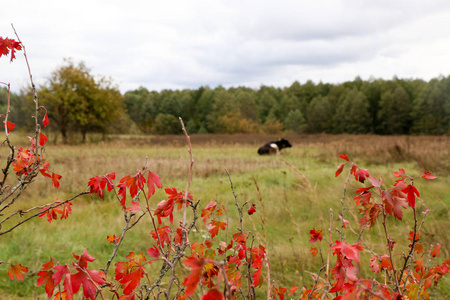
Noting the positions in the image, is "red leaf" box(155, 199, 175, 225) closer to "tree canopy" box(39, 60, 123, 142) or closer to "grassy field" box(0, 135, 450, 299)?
"grassy field" box(0, 135, 450, 299)

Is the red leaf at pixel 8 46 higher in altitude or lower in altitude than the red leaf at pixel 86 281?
higher

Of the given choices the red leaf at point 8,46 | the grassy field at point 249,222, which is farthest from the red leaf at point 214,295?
the red leaf at point 8,46

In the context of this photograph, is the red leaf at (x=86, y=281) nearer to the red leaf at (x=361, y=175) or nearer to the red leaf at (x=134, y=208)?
the red leaf at (x=134, y=208)

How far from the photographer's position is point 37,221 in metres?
5.43

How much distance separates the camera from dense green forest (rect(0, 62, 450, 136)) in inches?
1008

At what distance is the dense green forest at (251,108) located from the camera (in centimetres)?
2561

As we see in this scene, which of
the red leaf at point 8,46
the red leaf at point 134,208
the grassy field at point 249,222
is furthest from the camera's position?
the grassy field at point 249,222

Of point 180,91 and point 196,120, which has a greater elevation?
point 180,91

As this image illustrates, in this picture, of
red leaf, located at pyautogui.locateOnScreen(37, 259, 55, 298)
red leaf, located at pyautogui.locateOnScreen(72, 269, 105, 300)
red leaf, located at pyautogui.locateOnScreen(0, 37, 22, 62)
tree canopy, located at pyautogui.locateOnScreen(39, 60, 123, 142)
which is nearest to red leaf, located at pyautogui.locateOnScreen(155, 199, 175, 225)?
red leaf, located at pyautogui.locateOnScreen(72, 269, 105, 300)

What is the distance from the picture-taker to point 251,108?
65.8 m

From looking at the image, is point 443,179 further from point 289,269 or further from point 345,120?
point 345,120

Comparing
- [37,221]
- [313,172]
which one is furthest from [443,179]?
[37,221]

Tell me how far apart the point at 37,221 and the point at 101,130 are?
24.7 meters

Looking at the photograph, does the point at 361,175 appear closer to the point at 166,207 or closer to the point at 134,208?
the point at 166,207
